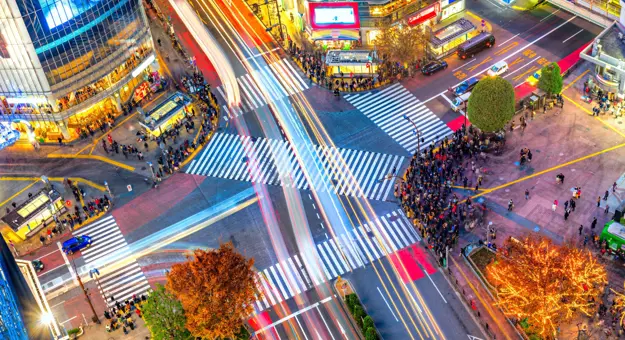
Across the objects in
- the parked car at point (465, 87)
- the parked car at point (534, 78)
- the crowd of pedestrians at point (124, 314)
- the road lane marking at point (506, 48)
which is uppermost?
the road lane marking at point (506, 48)

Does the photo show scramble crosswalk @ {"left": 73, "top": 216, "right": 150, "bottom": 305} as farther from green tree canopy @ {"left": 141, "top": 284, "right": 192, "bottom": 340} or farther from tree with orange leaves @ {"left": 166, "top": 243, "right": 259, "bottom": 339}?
tree with orange leaves @ {"left": 166, "top": 243, "right": 259, "bottom": 339}

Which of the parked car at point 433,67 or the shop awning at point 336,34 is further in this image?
the shop awning at point 336,34

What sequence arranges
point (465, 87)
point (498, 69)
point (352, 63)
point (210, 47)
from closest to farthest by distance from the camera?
1. point (465, 87)
2. point (498, 69)
3. point (352, 63)
4. point (210, 47)

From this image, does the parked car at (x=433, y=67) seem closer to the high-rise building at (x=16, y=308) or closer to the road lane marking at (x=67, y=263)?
the road lane marking at (x=67, y=263)

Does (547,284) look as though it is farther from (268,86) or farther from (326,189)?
(268,86)

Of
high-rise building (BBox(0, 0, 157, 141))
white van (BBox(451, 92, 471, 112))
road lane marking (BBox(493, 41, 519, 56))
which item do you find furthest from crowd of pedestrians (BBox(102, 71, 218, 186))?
road lane marking (BBox(493, 41, 519, 56))

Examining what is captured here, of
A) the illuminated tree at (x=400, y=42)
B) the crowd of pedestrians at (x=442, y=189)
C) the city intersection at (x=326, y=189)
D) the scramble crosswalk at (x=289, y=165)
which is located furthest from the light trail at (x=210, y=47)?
the crowd of pedestrians at (x=442, y=189)

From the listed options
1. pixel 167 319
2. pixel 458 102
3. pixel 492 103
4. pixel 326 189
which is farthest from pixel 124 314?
pixel 458 102
